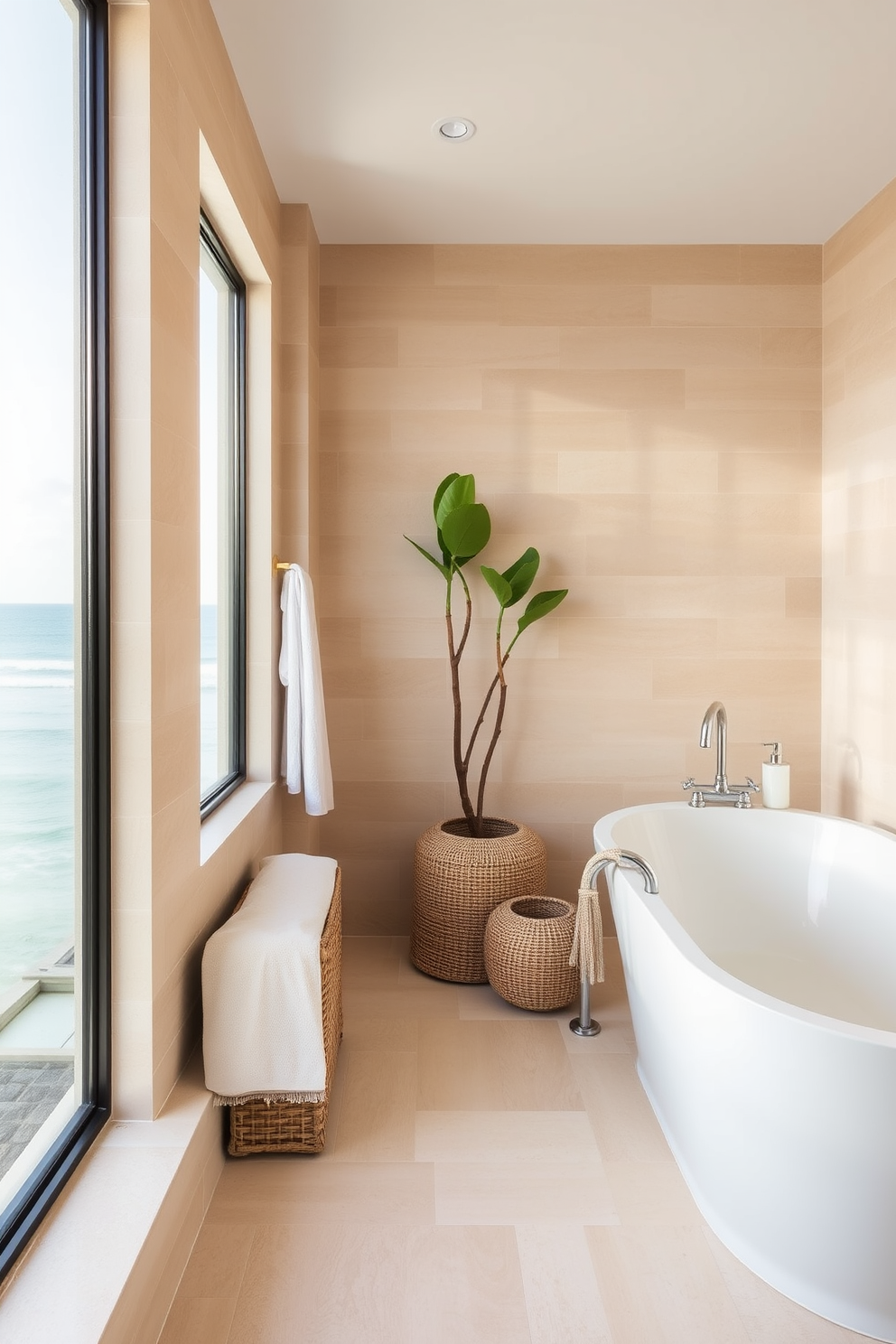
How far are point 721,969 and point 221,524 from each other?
1.79 metres

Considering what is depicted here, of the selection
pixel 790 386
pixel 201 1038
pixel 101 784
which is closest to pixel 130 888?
pixel 101 784

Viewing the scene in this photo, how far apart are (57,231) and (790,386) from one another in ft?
8.65

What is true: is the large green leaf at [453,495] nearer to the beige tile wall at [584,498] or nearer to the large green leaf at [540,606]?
the beige tile wall at [584,498]

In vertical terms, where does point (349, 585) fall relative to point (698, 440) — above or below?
below

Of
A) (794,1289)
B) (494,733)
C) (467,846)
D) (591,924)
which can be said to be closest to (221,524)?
(494,733)

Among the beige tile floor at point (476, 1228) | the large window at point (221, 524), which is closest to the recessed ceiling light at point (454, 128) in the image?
the large window at point (221, 524)

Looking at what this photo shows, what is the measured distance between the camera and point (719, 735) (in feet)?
9.68

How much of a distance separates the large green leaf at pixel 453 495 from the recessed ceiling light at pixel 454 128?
0.99 m

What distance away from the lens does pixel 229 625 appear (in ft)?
8.91

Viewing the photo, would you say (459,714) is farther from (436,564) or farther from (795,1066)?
(795,1066)

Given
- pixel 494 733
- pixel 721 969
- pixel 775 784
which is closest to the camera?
pixel 721 969

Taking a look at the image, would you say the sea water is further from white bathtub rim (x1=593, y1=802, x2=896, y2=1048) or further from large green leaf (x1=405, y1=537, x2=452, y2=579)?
large green leaf (x1=405, y1=537, x2=452, y2=579)

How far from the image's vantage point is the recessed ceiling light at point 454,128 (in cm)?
245

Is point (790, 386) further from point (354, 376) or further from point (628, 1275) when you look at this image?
point (628, 1275)
